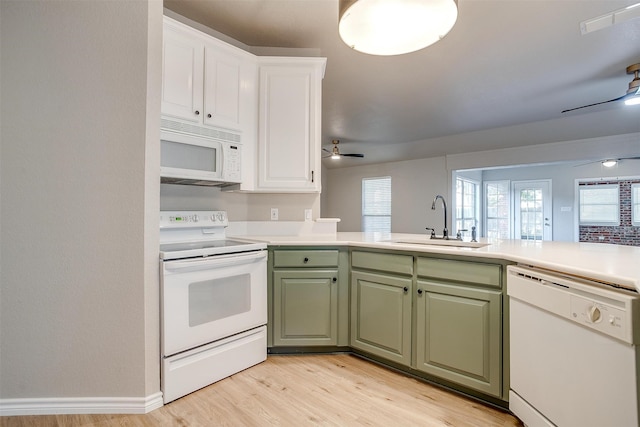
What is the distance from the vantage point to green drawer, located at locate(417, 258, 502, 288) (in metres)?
1.68

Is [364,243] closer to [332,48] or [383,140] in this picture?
[332,48]

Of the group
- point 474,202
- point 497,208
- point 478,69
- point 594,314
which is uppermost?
point 478,69

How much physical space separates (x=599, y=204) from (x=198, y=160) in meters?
7.88

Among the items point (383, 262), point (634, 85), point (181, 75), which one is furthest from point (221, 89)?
point (634, 85)

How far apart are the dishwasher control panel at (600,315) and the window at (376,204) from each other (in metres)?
6.00

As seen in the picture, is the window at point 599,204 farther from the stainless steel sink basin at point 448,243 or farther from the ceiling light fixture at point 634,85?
the stainless steel sink basin at point 448,243

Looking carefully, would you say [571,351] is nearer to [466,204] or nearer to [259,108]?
[259,108]

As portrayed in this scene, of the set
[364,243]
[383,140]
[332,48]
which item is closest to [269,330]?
[364,243]

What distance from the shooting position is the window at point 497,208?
7.55 metres

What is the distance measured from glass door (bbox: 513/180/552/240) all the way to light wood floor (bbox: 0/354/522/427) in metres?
6.75

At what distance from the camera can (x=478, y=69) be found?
10.4 ft

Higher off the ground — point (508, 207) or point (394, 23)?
point (394, 23)

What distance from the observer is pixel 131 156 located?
170 cm

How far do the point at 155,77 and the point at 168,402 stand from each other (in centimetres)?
181
